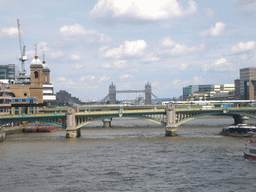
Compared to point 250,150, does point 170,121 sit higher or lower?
higher

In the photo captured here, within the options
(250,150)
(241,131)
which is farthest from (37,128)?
(250,150)

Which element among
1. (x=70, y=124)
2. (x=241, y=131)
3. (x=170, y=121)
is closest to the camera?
(x=70, y=124)

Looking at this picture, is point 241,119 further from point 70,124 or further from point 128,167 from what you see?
point 128,167

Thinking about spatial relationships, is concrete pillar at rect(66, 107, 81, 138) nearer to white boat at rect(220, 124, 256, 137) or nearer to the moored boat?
the moored boat

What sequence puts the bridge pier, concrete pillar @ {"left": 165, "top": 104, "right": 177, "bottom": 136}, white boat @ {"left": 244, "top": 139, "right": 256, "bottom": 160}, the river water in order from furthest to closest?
the bridge pier, concrete pillar @ {"left": 165, "top": 104, "right": 177, "bottom": 136}, white boat @ {"left": 244, "top": 139, "right": 256, "bottom": 160}, the river water

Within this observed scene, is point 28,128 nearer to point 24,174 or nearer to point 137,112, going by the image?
point 137,112

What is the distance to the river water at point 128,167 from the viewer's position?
51188 millimetres

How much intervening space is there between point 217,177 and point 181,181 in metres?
5.74

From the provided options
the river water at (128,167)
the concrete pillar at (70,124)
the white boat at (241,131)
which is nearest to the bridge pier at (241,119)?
the white boat at (241,131)

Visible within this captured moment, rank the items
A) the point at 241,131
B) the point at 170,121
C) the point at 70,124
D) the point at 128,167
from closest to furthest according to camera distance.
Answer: the point at 128,167 → the point at 70,124 → the point at 241,131 → the point at 170,121

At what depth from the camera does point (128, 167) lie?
62.9 metres

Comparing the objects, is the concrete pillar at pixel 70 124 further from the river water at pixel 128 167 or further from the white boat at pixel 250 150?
the white boat at pixel 250 150

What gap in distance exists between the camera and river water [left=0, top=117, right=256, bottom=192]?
2015 inches

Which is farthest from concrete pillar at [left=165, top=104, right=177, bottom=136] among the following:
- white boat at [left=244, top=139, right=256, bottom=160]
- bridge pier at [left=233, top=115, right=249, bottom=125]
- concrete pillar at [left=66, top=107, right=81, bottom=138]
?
bridge pier at [left=233, top=115, right=249, bottom=125]
